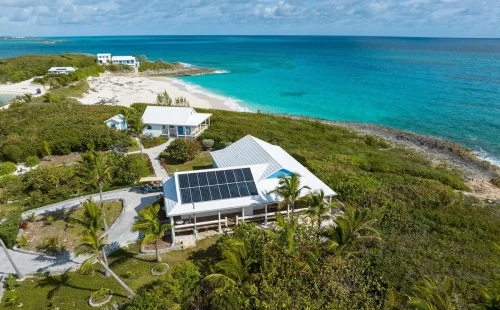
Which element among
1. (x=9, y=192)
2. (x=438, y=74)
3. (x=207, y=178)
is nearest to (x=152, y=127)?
(x=9, y=192)

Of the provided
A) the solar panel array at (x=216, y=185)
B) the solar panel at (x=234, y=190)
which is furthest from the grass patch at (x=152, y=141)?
the solar panel at (x=234, y=190)

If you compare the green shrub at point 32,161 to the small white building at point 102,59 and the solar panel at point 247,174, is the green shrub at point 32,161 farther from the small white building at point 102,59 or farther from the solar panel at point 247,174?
the small white building at point 102,59

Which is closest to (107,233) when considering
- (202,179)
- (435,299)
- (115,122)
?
(202,179)

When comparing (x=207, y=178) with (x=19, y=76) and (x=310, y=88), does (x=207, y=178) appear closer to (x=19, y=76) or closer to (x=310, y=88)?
(x=310, y=88)

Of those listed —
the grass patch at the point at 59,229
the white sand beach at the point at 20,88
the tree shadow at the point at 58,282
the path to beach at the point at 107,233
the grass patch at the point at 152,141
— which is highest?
the tree shadow at the point at 58,282

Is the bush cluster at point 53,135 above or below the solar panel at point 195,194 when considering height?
below

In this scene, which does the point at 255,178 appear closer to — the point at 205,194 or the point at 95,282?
the point at 205,194

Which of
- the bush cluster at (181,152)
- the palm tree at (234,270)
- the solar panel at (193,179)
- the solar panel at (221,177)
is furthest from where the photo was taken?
the bush cluster at (181,152)
